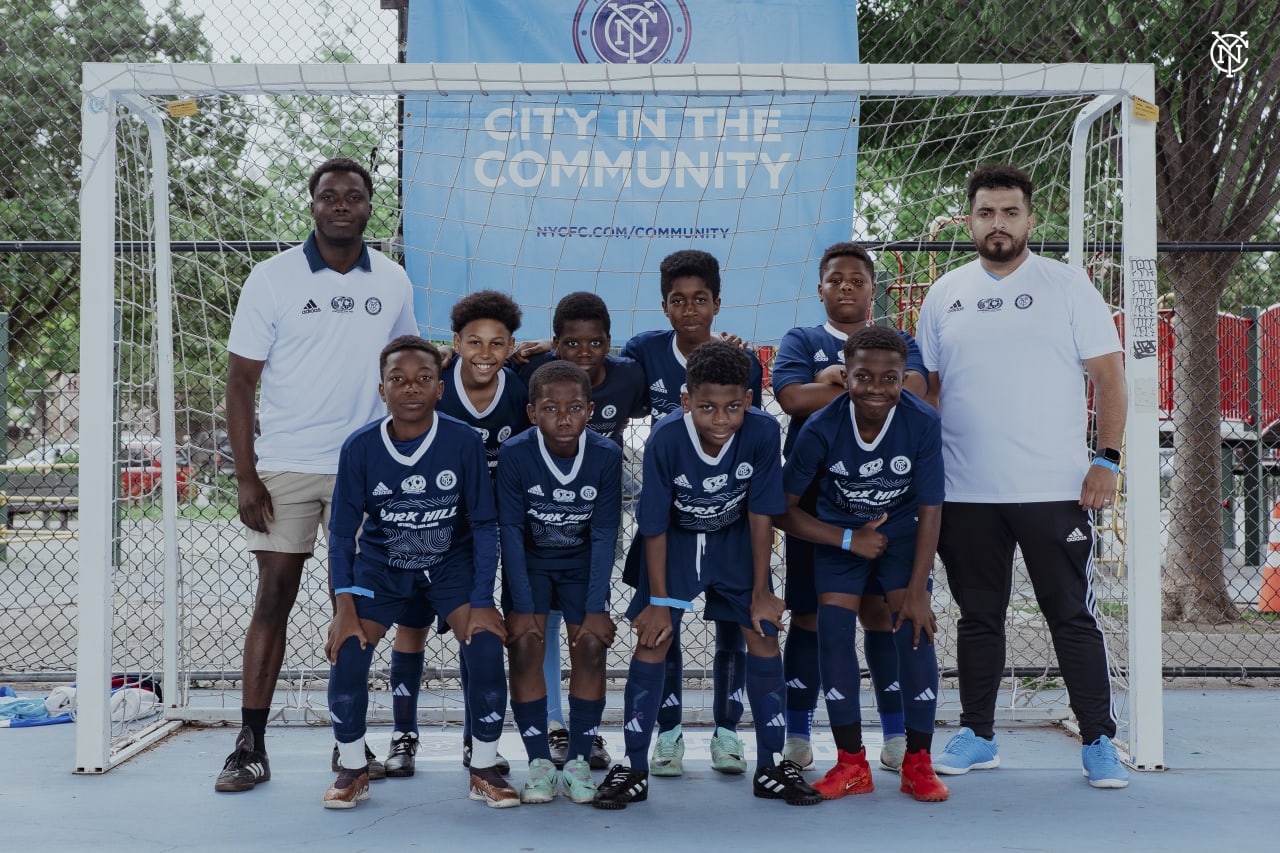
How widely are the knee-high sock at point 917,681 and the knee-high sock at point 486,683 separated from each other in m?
1.26

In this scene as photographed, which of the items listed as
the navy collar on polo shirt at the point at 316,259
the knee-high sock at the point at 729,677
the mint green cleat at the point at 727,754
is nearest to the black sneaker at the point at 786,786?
the mint green cleat at the point at 727,754

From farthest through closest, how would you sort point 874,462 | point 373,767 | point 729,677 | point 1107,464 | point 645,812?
point 729,677
point 373,767
point 1107,464
point 874,462
point 645,812

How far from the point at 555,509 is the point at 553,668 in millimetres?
783

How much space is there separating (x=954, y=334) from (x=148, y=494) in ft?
10.9

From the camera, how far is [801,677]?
3.82 meters

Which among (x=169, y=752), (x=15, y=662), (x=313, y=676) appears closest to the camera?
(x=169, y=752)

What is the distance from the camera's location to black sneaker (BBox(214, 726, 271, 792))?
11.8 ft

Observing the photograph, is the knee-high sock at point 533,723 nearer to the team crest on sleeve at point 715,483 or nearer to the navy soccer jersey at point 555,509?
the navy soccer jersey at point 555,509

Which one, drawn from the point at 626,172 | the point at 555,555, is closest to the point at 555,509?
the point at 555,555

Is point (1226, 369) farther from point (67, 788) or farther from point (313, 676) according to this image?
point (67, 788)

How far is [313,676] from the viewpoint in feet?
16.5

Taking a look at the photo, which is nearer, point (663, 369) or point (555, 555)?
point (555, 555)

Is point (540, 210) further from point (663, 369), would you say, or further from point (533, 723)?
point (533, 723)

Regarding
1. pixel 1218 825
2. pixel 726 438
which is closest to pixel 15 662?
pixel 726 438
